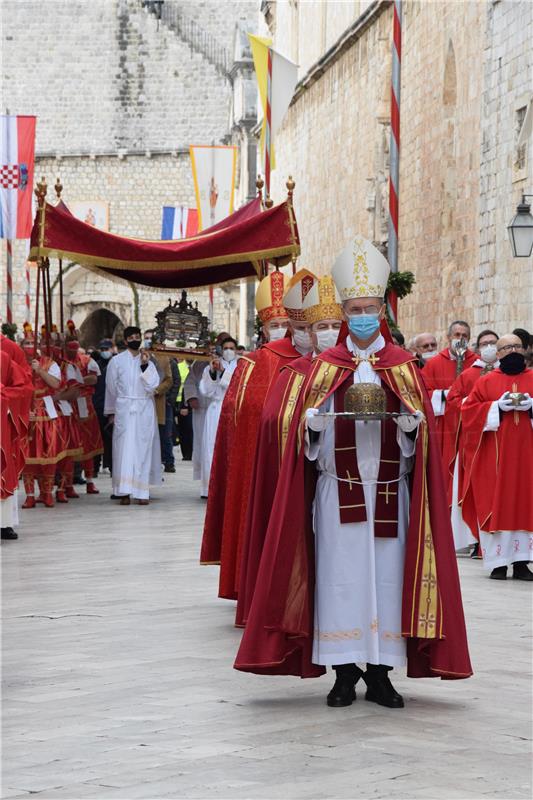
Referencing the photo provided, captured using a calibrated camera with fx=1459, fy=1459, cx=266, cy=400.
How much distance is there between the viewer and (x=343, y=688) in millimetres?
6305

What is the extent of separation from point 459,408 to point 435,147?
10.9 m

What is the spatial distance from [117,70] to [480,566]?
4066 cm

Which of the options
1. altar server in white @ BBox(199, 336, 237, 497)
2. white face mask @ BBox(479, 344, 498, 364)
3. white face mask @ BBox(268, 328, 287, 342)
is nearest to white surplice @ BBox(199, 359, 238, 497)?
altar server in white @ BBox(199, 336, 237, 497)

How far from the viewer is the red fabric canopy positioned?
14422 mm

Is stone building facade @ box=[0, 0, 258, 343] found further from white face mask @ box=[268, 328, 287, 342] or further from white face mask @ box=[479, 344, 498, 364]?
white face mask @ box=[268, 328, 287, 342]

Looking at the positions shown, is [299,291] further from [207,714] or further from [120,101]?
[120,101]

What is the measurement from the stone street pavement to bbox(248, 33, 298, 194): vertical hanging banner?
445 inches

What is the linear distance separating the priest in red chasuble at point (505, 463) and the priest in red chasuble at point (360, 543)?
4.21 m

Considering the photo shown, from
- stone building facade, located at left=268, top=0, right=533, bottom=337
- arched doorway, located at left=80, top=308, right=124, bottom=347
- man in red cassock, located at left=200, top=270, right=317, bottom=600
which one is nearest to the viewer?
man in red cassock, located at left=200, top=270, right=317, bottom=600

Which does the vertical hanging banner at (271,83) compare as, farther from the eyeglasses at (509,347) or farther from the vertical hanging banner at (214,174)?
the eyeglasses at (509,347)

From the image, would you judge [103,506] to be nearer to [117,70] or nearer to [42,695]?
[42,695]

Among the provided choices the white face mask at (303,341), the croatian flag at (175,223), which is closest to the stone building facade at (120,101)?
the croatian flag at (175,223)

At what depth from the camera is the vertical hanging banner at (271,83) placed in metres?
20.1

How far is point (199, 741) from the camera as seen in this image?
5.65 m
